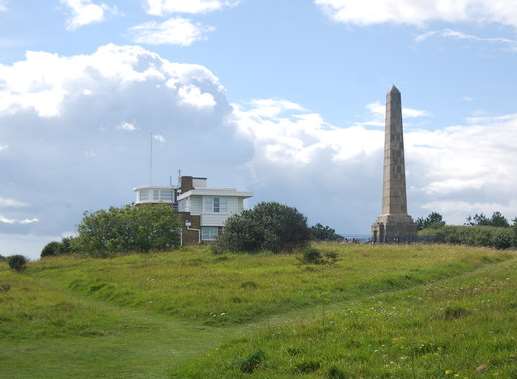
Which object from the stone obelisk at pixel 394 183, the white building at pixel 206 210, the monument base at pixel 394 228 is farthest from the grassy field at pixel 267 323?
the white building at pixel 206 210

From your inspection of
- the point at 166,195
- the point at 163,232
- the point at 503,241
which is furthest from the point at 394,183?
the point at 166,195

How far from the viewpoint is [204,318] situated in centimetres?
1950

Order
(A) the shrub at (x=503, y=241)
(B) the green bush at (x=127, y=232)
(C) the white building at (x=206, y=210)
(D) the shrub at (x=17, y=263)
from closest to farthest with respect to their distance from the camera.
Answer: (D) the shrub at (x=17, y=263), (B) the green bush at (x=127, y=232), (A) the shrub at (x=503, y=241), (C) the white building at (x=206, y=210)

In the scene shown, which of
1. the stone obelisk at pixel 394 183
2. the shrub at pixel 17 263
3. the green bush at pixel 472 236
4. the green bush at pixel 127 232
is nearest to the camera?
the shrub at pixel 17 263

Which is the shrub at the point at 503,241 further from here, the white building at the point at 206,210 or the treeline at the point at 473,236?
the white building at the point at 206,210

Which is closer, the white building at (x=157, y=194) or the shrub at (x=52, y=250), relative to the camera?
the shrub at (x=52, y=250)

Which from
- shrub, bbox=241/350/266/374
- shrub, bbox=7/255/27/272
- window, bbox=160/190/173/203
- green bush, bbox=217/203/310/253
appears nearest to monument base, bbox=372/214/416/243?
green bush, bbox=217/203/310/253

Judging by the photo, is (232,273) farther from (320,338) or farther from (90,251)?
(90,251)

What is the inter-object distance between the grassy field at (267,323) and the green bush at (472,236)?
2491 cm

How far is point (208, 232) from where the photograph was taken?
67688 millimetres

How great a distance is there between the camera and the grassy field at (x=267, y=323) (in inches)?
422

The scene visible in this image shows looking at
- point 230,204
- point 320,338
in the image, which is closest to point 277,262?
point 320,338

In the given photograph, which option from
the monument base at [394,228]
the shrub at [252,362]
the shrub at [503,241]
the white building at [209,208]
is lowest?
the shrub at [252,362]

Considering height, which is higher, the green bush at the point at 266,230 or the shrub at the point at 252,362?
the green bush at the point at 266,230
